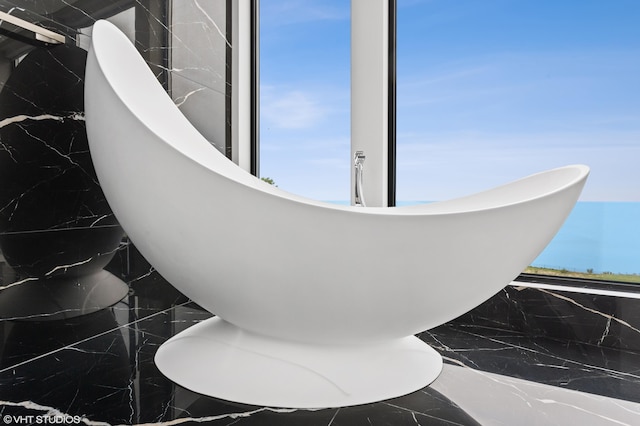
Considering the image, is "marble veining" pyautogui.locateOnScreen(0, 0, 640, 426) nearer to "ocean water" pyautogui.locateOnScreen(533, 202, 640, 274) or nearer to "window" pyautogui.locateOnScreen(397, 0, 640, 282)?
"ocean water" pyautogui.locateOnScreen(533, 202, 640, 274)

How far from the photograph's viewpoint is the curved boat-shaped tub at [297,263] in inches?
36.2

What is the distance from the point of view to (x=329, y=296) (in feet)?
3.19

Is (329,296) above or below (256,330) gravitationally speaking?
above

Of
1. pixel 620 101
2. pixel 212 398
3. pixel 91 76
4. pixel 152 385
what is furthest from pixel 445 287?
pixel 620 101

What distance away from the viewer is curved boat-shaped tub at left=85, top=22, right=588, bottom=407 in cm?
92

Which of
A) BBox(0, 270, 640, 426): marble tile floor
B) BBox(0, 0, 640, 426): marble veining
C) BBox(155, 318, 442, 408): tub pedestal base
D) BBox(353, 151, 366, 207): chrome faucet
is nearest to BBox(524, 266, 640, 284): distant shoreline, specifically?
BBox(0, 0, 640, 426): marble veining

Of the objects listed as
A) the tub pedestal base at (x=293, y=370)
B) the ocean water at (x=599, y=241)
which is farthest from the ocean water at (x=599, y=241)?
the tub pedestal base at (x=293, y=370)

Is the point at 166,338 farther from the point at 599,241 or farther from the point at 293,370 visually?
the point at 599,241

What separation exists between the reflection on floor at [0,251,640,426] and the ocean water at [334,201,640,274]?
0.39 metres

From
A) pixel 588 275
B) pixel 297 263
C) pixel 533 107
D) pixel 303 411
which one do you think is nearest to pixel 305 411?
pixel 303 411

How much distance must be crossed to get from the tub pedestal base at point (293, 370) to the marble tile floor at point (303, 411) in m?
0.02

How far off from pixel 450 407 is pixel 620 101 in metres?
1.37

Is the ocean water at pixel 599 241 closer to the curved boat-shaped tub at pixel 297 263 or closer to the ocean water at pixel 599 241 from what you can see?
the ocean water at pixel 599 241

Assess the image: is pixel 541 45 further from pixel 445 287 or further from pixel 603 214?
pixel 445 287
